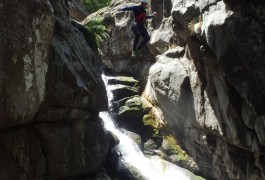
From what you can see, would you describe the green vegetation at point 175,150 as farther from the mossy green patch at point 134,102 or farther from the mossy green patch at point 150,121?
the mossy green patch at point 134,102

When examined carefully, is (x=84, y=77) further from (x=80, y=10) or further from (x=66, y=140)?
(x=80, y=10)

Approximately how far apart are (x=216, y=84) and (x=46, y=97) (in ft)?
20.4

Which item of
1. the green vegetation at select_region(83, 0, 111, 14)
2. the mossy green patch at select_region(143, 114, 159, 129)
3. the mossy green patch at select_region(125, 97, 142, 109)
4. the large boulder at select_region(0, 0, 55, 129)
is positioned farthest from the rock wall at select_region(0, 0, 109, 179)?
the green vegetation at select_region(83, 0, 111, 14)

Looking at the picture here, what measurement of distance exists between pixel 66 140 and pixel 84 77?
7.55 feet

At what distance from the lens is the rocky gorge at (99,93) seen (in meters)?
9.03

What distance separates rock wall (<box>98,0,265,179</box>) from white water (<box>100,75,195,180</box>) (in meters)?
1.10

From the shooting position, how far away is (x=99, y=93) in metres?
13.3

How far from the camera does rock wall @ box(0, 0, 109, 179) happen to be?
28.4ft

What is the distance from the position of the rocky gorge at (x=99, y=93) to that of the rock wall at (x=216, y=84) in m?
0.03

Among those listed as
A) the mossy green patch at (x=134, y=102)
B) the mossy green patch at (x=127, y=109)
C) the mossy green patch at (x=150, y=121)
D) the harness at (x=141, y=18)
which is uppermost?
the harness at (x=141, y=18)

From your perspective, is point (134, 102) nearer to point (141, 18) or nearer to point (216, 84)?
point (141, 18)

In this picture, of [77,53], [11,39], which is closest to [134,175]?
[77,53]

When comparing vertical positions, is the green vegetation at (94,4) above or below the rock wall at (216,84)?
above

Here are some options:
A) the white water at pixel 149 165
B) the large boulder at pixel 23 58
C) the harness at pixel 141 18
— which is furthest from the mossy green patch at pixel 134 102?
the large boulder at pixel 23 58
